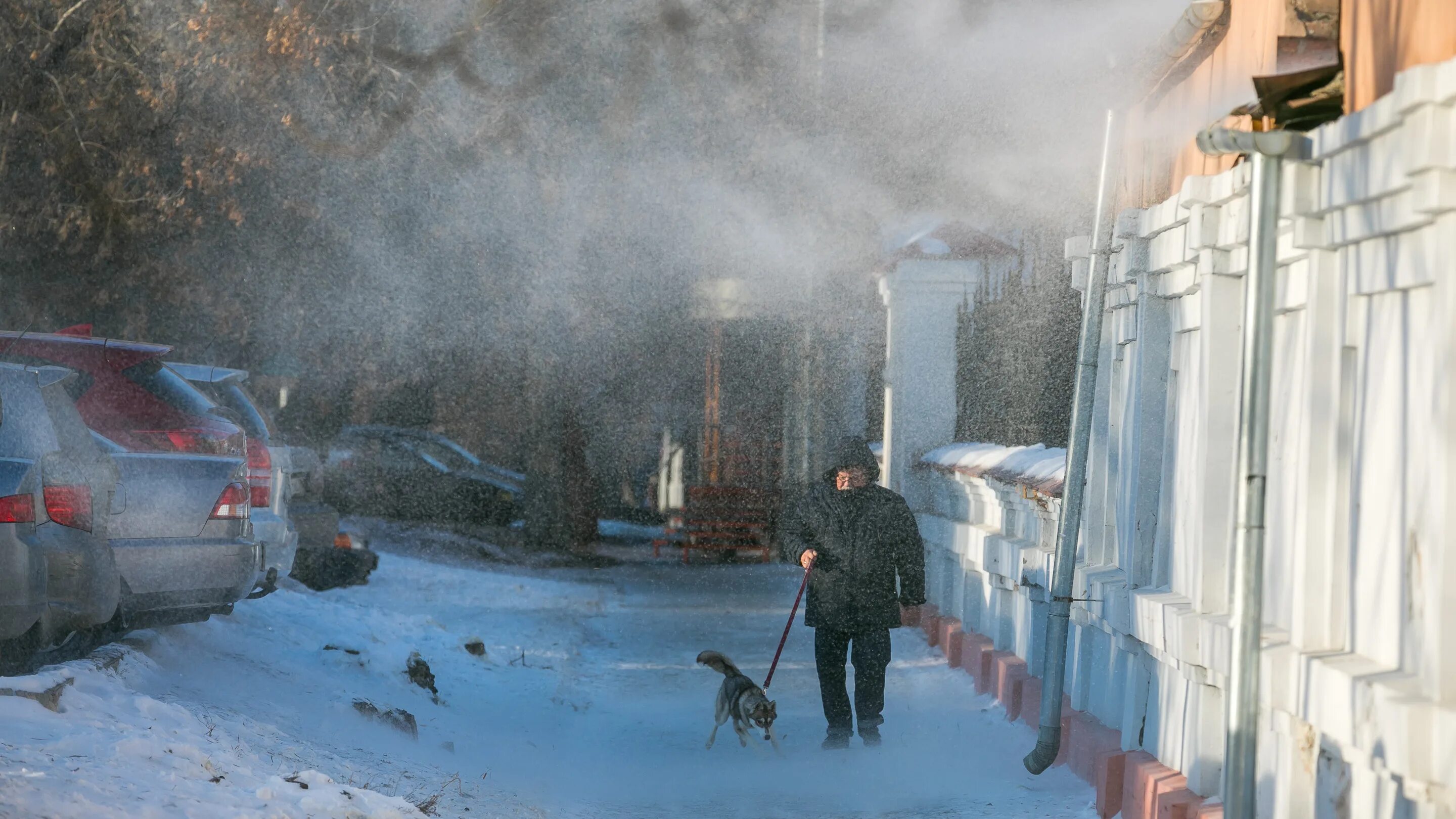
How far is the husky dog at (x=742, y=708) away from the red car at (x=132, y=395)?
2894 mm

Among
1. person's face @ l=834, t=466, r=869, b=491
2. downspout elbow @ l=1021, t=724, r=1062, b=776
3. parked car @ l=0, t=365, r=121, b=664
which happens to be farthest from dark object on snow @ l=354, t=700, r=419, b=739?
downspout elbow @ l=1021, t=724, r=1062, b=776

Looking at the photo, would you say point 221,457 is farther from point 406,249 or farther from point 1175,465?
point 406,249

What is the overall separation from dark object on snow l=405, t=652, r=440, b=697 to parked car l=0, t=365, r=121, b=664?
7.00ft

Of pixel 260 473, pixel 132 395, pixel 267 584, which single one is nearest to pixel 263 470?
pixel 260 473

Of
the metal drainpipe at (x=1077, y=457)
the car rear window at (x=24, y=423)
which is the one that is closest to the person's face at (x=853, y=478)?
the metal drainpipe at (x=1077, y=457)

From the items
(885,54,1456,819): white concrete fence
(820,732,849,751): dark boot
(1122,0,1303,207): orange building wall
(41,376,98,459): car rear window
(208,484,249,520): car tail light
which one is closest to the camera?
(885,54,1456,819): white concrete fence

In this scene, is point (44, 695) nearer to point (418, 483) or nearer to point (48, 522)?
point (48, 522)

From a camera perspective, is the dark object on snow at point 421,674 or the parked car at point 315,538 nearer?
the dark object on snow at point 421,674

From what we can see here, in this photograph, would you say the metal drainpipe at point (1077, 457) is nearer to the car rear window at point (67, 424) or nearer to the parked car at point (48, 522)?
the parked car at point (48, 522)

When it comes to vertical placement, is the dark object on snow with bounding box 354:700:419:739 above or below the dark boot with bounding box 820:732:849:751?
above

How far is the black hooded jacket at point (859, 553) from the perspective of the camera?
720 centimetres

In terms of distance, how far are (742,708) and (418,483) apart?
1352cm

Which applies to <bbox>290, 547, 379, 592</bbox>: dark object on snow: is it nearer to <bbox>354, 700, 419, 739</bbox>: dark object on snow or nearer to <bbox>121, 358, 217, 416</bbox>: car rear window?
<bbox>121, 358, 217, 416</bbox>: car rear window

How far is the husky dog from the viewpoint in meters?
6.79
